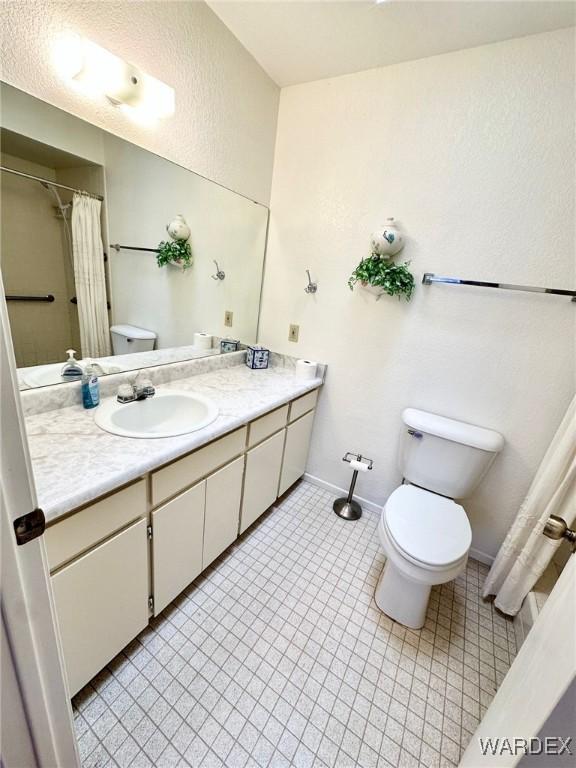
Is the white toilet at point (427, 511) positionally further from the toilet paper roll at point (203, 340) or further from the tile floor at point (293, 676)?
the toilet paper roll at point (203, 340)

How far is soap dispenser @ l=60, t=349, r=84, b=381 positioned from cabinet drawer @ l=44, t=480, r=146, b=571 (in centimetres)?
57

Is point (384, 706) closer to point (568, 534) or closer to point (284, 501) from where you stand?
point (568, 534)

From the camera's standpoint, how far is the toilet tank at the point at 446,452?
1499 mm

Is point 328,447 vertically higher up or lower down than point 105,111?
lower down

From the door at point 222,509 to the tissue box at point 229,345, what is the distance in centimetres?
80

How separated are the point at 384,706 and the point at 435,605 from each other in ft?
1.81

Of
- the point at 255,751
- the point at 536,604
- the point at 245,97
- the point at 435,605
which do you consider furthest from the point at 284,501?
the point at 245,97

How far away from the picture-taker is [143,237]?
1.41m

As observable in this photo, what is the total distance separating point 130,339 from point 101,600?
101 centimetres

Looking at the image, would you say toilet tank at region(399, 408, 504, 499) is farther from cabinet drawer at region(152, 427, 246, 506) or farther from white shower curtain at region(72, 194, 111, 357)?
white shower curtain at region(72, 194, 111, 357)

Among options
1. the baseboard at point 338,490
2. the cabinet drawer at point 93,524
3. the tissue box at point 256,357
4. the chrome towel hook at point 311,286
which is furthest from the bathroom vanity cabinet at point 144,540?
→ the chrome towel hook at point 311,286

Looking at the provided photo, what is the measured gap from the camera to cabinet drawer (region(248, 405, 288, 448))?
4.81ft

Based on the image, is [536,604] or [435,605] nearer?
[536,604]

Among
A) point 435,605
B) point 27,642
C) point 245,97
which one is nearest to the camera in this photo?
point 27,642
